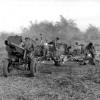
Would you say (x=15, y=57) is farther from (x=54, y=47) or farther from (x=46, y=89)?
(x=54, y=47)

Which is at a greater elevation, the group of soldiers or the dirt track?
the group of soldiers

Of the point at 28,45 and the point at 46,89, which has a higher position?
the point at 28,45

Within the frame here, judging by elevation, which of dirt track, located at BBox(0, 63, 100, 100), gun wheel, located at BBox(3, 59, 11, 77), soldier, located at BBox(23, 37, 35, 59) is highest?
soldier, located at BBox(23, 37, 35, 59)

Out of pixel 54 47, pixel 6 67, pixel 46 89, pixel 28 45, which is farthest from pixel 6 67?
pixel 54 47

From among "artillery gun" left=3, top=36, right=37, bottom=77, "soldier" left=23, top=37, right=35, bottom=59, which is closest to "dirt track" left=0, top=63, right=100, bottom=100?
"artillery gun" left=3, top=36, right=37, bottom=77

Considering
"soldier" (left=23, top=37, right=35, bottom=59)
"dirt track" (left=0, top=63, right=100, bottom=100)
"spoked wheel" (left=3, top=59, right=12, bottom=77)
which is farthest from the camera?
"soldier" (left=23, top=37, right=35, bottom=59)

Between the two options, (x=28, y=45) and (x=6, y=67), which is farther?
(x=28, y=45)

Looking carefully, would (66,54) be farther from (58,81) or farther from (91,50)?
(58,81)

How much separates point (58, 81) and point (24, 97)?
3297 mm

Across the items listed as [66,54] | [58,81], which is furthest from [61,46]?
[58,81]

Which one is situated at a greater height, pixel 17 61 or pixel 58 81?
pixel 17 61

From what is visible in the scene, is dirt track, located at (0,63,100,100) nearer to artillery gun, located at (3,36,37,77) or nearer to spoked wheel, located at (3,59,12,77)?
spoked wheel, located at (3,59,12,77)

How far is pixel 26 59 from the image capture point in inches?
538

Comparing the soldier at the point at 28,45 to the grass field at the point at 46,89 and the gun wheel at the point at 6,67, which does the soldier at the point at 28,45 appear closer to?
the gun wheel at the point at 6,67
